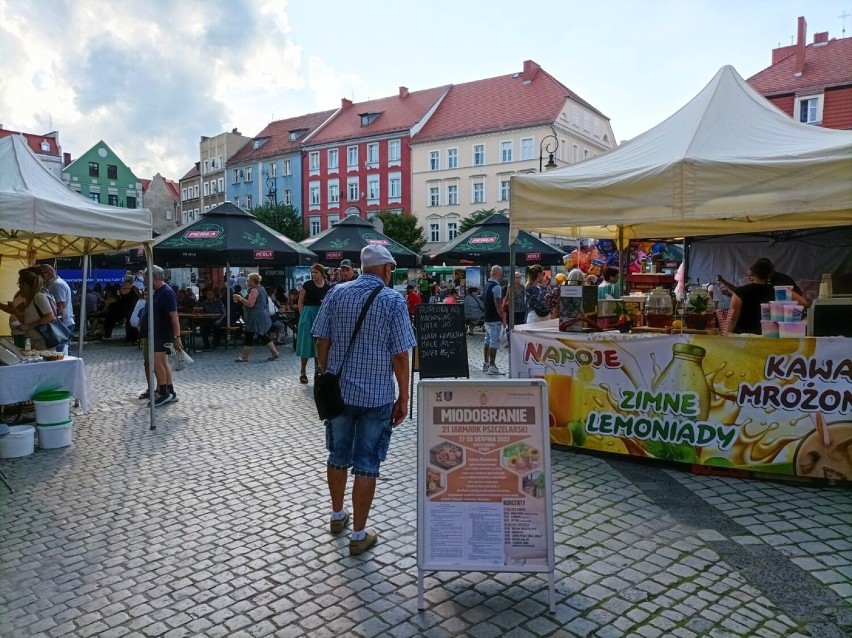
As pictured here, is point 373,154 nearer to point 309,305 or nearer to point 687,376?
point 309,305

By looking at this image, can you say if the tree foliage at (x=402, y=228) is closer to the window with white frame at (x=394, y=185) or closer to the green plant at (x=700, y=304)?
the window with white frame at (x=394, y=185)

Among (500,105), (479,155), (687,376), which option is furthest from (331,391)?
(500,105)

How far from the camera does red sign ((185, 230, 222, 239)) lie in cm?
1451

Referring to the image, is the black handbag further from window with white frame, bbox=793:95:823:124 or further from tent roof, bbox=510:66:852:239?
window with white frame, bbox=793:95:823:124

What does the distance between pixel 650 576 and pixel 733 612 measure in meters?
0.49

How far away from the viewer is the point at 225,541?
4.20 m

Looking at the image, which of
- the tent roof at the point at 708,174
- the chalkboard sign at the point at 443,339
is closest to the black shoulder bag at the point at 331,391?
the tent roof at the point at 708,174

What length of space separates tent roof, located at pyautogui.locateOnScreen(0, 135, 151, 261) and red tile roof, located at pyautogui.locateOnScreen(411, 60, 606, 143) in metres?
44.0

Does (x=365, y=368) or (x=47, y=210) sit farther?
(x=47, y=210)

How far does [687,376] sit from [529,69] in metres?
51.8

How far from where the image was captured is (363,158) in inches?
2248

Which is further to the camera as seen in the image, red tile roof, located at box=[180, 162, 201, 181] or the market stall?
red tile roof, located at box=[180, 162, 201, 181]

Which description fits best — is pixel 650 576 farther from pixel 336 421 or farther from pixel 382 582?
pixel 336 421

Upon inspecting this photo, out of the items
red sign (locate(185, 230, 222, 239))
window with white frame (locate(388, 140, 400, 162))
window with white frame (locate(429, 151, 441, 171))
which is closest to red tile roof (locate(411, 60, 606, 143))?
window with white frame (locate(429, 151, 441, 171))
